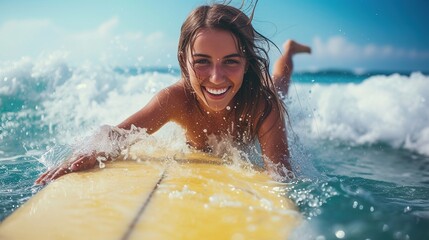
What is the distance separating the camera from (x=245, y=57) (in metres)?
2.62

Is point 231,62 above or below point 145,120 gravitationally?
above

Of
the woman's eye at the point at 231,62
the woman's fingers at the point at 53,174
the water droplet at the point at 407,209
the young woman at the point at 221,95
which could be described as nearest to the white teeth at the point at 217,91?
the young woman at the point at 221,95

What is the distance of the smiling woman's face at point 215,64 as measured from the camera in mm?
2428

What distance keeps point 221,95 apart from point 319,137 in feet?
13.8

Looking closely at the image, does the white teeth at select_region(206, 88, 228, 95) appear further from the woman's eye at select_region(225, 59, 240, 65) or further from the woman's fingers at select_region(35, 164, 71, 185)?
the woman's fingers at select_region(35, 164, 71, 185)

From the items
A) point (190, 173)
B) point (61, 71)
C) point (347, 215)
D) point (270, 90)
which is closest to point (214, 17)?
point (270, 90)

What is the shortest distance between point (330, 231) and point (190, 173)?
99 cm

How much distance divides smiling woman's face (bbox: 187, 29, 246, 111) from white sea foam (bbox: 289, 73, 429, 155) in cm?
287

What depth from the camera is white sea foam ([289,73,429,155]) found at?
5961mm

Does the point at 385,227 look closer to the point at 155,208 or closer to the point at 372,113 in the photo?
the point at 155,208

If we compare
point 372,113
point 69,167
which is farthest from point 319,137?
point 69,167

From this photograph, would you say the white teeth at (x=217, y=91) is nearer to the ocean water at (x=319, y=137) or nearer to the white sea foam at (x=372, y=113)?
the ocean water at (x=319, y=137)

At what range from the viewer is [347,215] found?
1.70 m

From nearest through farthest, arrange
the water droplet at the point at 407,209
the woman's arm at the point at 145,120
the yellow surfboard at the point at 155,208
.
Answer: the yellow surfboard at the point at 155,208, the water droplet at the point at 407,209, the woman's arm at the point at 145,120
